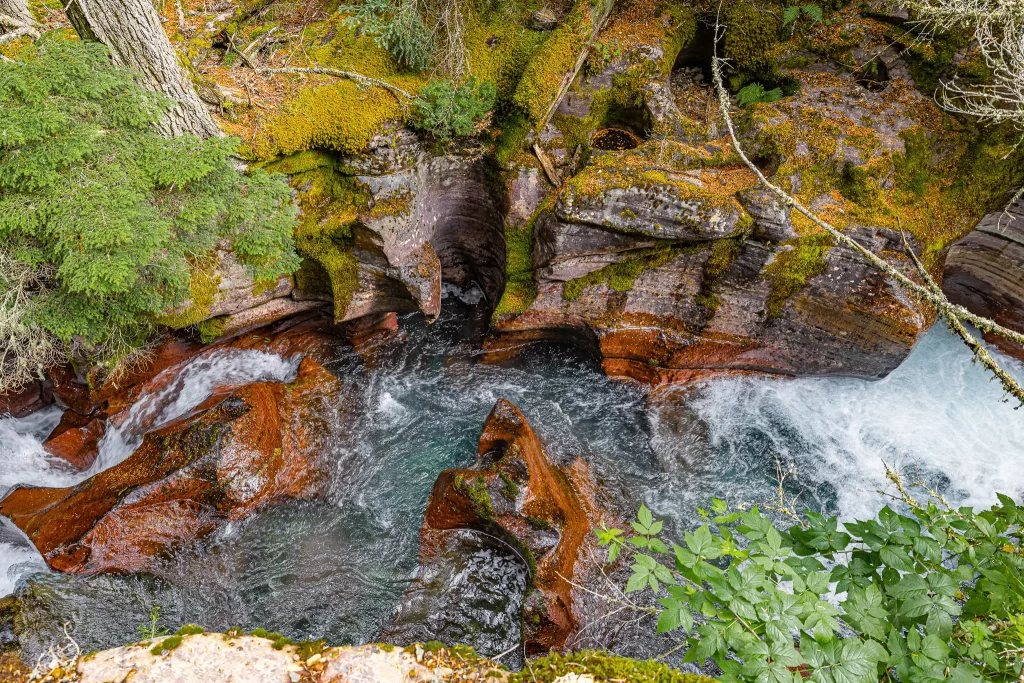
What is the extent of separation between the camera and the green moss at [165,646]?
3018 mm

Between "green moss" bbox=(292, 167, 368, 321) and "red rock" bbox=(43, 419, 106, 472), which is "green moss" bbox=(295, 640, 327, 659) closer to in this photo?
"green moss" bbox=(292, 167, 368, 321)

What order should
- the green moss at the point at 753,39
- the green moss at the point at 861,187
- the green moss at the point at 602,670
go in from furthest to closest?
the green moss at the point at 753,39, the green moss at the point at 861,187, the green moss at the point at 602,670

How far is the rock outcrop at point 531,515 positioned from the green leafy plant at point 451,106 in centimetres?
462

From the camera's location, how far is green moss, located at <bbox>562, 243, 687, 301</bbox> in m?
8.71

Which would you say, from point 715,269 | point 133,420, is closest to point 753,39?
point 715,269

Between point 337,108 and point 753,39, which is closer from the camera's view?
point 337,108

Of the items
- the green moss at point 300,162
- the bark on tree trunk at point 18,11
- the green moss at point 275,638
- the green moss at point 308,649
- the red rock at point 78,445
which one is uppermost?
the bark on tree trunk at point 18,11

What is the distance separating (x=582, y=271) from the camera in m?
9.01

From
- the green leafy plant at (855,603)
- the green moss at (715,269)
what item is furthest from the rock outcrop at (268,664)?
the green moss at (715,269)

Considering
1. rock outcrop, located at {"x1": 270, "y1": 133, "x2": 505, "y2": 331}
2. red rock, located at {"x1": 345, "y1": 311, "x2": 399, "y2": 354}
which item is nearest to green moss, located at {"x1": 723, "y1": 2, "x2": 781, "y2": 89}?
rock outcrop, located at {"x1": 270, "y1": 133, "x2": 505, "y2": 331}

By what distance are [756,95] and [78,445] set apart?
39.9 feet

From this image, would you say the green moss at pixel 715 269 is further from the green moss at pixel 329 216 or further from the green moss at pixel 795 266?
the green moss at pixel 329 216

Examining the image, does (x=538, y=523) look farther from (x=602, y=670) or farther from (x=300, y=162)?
(x=300, y=162)

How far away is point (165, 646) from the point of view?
3.04m
